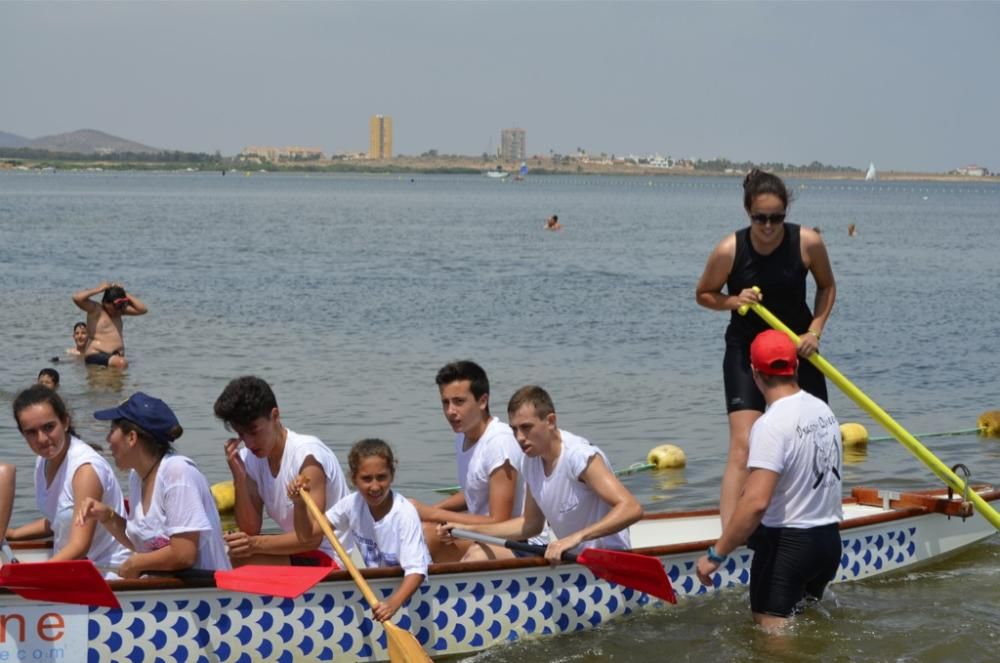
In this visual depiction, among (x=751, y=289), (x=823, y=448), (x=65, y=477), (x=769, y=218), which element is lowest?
(x=65, y=477)

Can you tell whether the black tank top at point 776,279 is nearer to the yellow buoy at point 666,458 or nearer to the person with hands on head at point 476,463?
the person with hands on head at point 476,463

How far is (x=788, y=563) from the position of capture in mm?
6336

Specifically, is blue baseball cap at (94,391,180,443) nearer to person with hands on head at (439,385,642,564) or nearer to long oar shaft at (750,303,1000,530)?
person with hands on head at (439,385,642,564)

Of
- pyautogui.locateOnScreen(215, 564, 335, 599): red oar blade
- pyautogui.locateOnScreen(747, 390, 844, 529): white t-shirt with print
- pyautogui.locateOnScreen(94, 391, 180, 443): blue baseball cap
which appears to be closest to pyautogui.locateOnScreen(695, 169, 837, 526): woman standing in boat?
pyautogui.locateOnScreen(747, 390, 844, 529): white t-shirt with print

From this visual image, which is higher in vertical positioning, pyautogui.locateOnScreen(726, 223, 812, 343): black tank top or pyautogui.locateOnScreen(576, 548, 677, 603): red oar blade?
pyautogui.locateOnScreen(726, 223, 812, 343): black tank top

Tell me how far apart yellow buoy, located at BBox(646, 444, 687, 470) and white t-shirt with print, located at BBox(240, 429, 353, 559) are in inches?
225

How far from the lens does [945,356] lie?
20.9 m

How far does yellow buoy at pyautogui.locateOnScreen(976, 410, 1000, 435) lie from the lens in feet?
45.9

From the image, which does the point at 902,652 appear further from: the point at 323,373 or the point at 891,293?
the point at 891,293

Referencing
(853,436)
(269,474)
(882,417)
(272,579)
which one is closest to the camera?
(272,579)

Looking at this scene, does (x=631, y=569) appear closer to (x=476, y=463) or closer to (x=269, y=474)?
(x=476, y=463)

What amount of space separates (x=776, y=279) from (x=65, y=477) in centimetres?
384

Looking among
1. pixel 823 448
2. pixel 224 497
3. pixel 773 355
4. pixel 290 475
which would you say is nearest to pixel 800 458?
pixel 823 448

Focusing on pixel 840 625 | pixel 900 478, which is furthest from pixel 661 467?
pixel 840 625
